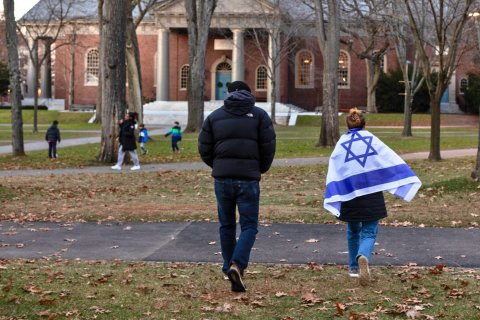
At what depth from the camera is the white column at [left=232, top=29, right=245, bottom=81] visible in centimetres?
5947

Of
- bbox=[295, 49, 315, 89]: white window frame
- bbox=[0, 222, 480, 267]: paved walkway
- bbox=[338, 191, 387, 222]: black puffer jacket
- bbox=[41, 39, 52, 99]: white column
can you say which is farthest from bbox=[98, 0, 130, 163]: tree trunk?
bbox=[41, 39, 52, 99]: white column

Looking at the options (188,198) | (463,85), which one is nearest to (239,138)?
(188,198)

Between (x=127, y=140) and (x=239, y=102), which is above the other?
(x=239, y=102)

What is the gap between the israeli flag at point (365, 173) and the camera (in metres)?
7.54

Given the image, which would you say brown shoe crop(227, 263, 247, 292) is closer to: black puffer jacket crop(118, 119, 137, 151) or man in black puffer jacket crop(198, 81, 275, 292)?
man in black puffer jacket crop(198, 81, 275, 292)

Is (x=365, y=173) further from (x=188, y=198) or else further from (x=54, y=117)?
(x=54, y=117)

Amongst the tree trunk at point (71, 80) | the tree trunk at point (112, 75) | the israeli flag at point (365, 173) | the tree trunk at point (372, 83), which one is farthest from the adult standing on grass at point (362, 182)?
the tree trunk at point (71, 80)

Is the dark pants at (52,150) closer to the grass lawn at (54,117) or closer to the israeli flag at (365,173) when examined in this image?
the israeli flag at (365,173)

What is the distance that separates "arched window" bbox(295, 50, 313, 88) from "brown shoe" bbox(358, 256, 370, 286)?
58.8m

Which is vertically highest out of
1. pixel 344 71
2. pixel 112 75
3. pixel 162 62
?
pixel 162 62

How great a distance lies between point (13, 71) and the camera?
86.3 ft

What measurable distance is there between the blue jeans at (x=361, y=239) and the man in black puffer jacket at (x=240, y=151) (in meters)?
0.98

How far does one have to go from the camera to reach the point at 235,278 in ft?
23.1

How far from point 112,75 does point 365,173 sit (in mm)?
16762
